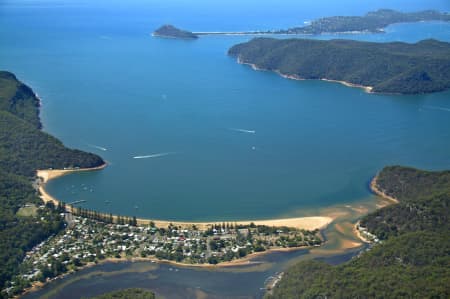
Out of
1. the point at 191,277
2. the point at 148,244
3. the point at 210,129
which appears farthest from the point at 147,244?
the point at 210,129

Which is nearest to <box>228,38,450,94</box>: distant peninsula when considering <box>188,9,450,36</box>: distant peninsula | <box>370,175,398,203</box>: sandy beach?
<box>188,9,450,36</box>: distant peninsula

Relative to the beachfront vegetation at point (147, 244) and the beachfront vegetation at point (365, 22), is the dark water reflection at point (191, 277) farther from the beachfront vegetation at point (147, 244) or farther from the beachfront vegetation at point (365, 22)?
the beachfront vegetation at point (365, 22)

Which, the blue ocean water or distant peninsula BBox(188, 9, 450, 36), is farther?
distant peninsula BBox(188, 9, 450, 36)

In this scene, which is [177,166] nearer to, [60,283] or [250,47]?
[60,283]

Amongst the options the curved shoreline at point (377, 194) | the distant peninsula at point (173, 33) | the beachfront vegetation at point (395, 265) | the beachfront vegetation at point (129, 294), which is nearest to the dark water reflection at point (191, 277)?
the curved shoreline at point (377, 194)

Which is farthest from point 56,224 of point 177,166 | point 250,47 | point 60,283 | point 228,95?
point 250,47

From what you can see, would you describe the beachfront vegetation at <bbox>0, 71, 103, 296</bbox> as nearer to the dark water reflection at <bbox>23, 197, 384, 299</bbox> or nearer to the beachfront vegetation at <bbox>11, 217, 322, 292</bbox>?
the beachfront vegetation at <bbox>11, 217, 322, 292</bbox>
